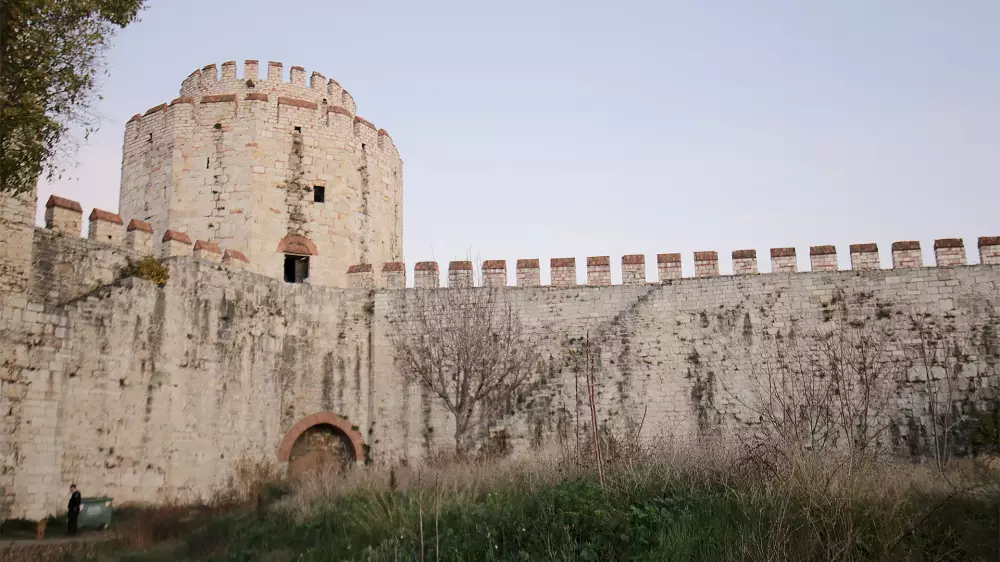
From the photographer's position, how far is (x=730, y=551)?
885 cm

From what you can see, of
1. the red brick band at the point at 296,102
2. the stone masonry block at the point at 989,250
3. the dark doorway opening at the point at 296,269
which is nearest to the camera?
the stone masonry block at the point at 989,250

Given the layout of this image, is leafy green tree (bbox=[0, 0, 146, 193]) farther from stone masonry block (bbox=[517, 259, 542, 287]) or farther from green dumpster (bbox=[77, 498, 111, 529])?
stone masonry block (bbox=[517, 259, 542, 287])

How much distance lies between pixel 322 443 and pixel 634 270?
8.30 meters

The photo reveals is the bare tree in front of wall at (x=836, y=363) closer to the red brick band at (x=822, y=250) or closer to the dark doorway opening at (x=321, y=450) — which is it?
the red brick band at (x=822, y=250)

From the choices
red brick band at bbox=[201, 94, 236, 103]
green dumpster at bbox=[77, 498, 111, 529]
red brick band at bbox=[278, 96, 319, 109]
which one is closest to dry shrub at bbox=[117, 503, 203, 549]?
green dumpster at bbox=[77, 498, 111, 529]

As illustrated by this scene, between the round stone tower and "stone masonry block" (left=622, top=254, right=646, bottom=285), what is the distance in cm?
688

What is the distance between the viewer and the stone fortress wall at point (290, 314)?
14953 mm

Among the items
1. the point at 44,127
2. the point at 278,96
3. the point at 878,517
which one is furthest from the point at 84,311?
the point at 878,517

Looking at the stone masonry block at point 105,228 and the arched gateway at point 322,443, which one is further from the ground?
the stone masonry block at point 105,228

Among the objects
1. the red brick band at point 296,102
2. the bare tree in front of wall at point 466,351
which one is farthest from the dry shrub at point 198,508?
the red brick band at point 296,102

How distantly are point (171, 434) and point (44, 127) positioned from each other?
687 cm

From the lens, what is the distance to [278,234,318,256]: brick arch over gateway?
71.1ft

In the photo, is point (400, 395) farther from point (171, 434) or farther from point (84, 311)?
point (84, 311)

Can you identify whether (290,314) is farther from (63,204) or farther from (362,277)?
(63,204)
